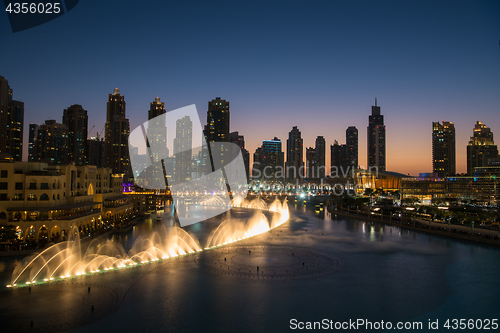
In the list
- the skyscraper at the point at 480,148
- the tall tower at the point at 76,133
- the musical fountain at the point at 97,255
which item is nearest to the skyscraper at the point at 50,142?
the tall tower at the point at 76,133

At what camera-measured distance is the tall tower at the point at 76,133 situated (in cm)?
18038

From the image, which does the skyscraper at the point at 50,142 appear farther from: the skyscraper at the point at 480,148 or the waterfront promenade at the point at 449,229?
the skyscraper at the point at 480,148

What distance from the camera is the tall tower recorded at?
180m

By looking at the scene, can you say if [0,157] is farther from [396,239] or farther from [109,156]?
[109,156]

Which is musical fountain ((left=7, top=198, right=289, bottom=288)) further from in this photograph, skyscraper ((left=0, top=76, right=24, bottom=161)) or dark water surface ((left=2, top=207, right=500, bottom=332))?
skyscraper ((left=0, top=76, right=24, bottom=161))

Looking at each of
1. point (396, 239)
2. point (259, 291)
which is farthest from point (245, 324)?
point (396, 239)

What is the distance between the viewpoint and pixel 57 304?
19828 mm

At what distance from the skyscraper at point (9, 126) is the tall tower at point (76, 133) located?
29.2 meters

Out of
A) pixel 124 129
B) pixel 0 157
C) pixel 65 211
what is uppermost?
pixel 124 129

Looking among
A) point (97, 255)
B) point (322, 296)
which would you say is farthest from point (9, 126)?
point (322, 296)

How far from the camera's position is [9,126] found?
143m

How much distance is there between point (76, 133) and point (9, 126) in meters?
39.6

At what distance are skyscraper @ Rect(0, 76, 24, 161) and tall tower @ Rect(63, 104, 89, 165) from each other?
2919cm

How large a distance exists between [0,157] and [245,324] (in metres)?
43.1
